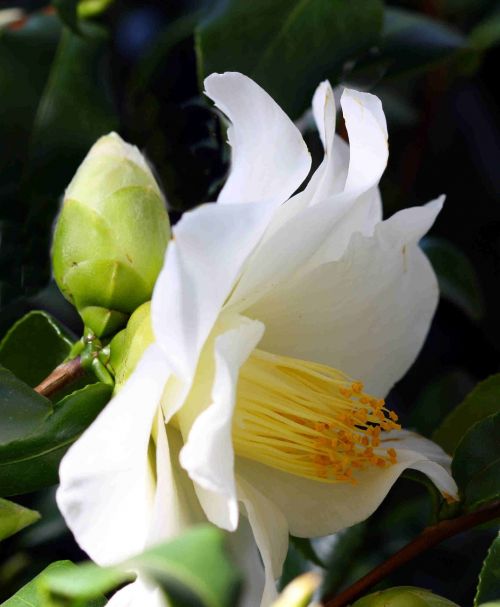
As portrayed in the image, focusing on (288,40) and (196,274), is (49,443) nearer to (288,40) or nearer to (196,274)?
(196,274)

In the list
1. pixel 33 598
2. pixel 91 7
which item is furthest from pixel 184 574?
pixel 91 7

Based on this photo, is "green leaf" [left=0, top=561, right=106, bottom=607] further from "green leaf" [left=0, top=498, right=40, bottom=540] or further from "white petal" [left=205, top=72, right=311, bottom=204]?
"white petal" [left=205, top=72, right=311, bottom=204]

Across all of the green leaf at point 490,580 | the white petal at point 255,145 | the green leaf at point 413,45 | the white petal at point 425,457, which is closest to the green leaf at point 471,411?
the white petal at point 425,457

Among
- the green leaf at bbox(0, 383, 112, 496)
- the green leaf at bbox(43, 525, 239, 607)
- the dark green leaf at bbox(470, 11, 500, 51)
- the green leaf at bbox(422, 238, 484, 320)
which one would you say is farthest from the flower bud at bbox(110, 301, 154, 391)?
the dark green leaf at bbox(470, 11, 500, 51)

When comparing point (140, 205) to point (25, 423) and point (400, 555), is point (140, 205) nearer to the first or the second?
point (25, 423)

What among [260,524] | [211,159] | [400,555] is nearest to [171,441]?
[260,524]
